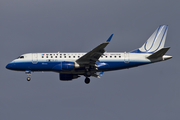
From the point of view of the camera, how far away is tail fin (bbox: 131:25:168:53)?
63.3m

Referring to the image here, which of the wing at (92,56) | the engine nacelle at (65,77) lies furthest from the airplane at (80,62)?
the engine nacelle at (65,77)

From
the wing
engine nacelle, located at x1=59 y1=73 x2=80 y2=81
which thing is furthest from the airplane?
engine nacelle, located at x1=59 y1=73 x2=80 y2=81

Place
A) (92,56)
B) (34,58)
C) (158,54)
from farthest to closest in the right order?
(34,58) → (158,54) → (92,56)

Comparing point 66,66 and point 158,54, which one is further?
point 158,54

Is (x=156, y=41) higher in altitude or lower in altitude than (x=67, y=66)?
higher

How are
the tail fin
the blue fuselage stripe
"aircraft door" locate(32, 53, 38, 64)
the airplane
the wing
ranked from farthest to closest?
1. the tail fin
2. "aircraft door" locate(32, 53, 38, 64)
3. the blue fuselage stripe
4. the airplane
5. the wing

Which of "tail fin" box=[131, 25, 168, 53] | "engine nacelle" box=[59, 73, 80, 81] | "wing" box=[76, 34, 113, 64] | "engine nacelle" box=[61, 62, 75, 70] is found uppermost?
"tail fin" box=[131, 25, 168, 53]

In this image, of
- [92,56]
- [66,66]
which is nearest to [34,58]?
[66,66]

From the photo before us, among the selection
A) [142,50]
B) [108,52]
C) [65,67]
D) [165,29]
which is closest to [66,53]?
[65,67]

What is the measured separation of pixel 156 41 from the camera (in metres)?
64.3

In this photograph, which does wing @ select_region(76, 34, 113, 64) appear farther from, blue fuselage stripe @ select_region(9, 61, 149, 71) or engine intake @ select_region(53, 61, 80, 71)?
blue fuselage stripe @ select_region(9, 61, 149, 71)

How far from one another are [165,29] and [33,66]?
23460 millimetres

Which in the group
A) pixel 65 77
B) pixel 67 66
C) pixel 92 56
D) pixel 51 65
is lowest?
pixel 65 77

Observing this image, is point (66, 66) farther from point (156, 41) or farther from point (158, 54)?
point (156, 41)
